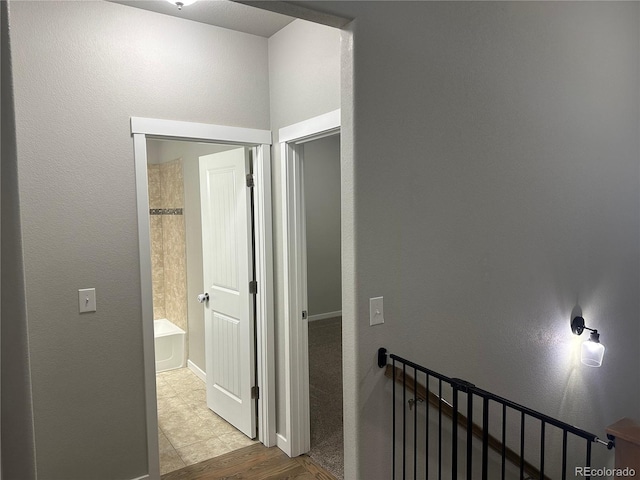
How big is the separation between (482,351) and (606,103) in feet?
6.41

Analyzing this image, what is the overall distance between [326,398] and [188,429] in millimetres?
1185

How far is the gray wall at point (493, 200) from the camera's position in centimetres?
201

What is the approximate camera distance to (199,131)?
2.78m

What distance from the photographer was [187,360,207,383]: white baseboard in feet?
14.5

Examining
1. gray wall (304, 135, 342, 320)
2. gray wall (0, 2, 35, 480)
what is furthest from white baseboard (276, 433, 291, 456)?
gray wall (304, 135, 342, 320)

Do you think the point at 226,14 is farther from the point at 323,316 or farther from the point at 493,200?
the point at 323,316

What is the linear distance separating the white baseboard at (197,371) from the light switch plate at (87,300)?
2135 millimetres

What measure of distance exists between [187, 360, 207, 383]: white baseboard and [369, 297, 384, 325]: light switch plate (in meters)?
2.86

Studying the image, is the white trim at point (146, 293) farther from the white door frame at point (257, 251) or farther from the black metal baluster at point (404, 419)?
the black metal baluster at point (404, 419)

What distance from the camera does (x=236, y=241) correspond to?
3.27 metres

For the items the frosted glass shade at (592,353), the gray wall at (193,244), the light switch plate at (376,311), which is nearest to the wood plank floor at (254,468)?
the light switch plate at (376,311)

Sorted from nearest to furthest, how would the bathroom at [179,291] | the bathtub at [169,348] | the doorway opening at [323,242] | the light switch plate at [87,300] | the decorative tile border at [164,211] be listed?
the light switch plate at [87,300] < the bathroom at [179,291] < the bathtub at [169,348] < the decorative tile border at [164,211] < the doorway opening at [323,242]

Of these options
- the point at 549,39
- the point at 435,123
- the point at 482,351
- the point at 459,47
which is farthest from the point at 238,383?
the point at 549,39

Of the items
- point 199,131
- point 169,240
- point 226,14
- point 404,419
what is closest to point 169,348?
point 169,240
